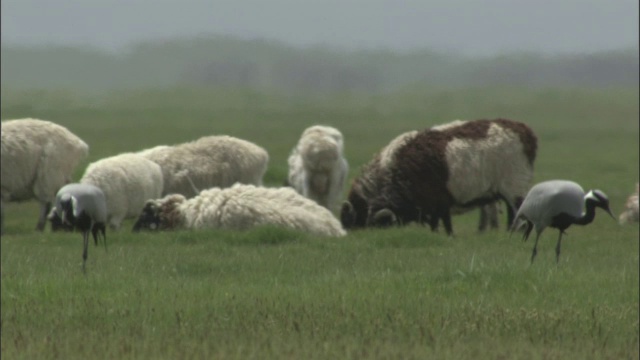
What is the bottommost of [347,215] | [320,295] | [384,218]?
[347,215]

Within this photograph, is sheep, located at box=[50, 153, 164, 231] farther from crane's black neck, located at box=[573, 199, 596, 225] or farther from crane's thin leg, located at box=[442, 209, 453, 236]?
crane's black neck, located at box=[573, 199, 596, 225]

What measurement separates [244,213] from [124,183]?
2.78 metres

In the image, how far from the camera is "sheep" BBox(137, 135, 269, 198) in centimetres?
1972

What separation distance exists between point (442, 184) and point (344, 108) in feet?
235

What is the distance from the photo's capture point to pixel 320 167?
19.6 meters

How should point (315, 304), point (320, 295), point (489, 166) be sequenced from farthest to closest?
1. point (489, 166)
2. point (320, 295)
3. point (315, 304)

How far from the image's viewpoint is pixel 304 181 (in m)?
19.9

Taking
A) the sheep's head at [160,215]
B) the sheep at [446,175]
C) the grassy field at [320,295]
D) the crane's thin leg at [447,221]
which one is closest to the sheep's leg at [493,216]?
→ the grassy field at [320,295]

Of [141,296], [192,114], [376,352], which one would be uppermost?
[376,352]

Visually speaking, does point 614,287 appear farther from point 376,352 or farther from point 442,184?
point 442,184

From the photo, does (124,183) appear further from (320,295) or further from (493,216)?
(320,295)

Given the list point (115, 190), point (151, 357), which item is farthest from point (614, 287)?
point (115, 190)

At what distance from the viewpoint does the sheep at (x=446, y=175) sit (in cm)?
1823

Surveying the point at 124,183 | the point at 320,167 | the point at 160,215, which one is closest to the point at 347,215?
the point at 320,167
